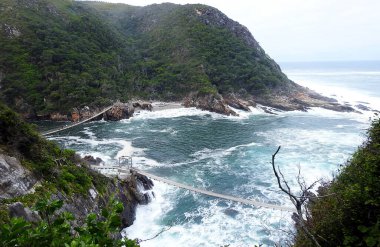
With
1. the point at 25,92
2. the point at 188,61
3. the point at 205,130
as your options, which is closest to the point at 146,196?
the point at 205,130

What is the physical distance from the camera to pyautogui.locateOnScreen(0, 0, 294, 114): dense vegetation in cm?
4872

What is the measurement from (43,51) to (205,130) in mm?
33730

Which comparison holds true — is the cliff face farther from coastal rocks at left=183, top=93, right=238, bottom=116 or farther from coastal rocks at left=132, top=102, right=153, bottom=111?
coastal rocks at left=132, top=102, right=153, bottom=111

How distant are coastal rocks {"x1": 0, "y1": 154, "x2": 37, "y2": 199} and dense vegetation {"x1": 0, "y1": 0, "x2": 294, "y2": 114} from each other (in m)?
34.9

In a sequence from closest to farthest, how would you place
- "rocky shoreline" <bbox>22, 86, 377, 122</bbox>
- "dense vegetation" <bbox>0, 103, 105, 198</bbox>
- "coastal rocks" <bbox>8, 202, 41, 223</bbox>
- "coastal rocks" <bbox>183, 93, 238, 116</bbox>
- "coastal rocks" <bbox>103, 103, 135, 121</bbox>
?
"coastal rocks" <bbox>8, 202, 41, 223</bbox> → "dense vegetation" <bbox>0, 103, 105, 198</bbox> → "rocky shoreline" <bbox>22, 86, 377, 122</bbox> → "coastal rocks" <bbox>103, 103, 135, 121</bbox> → "coastal rocks" <bbox>183, 93, 238, 116</bbox>

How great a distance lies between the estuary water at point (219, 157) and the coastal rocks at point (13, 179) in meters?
6.99

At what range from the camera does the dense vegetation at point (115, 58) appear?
160 ft

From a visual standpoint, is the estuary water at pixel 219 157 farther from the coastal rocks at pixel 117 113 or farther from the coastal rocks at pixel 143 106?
the coastal rocks at pixel 143 106

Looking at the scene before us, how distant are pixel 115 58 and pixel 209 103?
26349 mm

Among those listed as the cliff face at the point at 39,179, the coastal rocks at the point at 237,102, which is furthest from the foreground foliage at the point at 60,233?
the coastal rocks at the point at 237,102

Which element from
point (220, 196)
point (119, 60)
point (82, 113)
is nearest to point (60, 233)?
point (220, 196)

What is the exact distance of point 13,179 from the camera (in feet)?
40.7

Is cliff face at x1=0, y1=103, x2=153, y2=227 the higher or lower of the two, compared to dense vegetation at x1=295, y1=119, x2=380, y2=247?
lower

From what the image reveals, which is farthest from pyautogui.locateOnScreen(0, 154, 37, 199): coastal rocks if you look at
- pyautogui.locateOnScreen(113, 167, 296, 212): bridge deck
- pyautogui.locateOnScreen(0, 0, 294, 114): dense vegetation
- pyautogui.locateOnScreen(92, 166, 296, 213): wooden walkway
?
pyautogui.locateOnScreen(0, 0, 294, 114): dense vegetation
